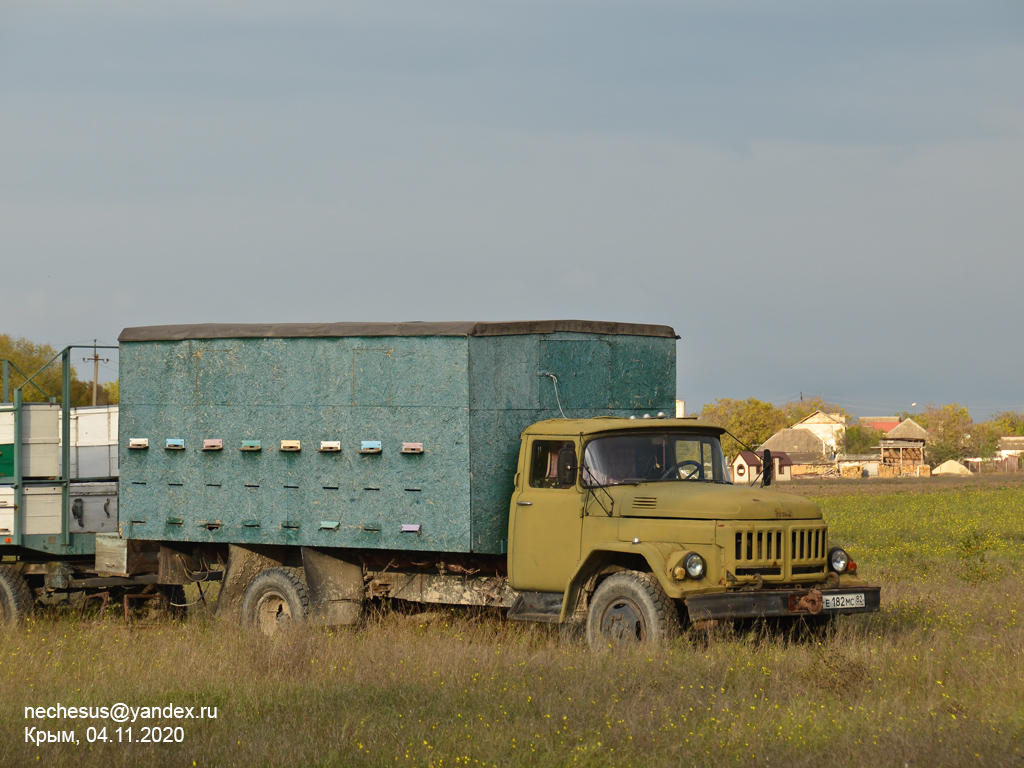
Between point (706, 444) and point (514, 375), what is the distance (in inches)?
83.8

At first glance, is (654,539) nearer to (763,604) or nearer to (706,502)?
(706,502)

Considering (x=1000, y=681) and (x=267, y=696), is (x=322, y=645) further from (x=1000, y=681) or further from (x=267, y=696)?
(x=1000, y=681)

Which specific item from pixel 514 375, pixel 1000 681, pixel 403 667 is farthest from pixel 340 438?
pixel 1000 681

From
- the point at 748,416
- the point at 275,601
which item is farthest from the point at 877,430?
the point at 275,601

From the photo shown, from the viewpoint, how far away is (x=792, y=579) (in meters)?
10.4

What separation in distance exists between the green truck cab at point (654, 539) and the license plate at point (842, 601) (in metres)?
0.01

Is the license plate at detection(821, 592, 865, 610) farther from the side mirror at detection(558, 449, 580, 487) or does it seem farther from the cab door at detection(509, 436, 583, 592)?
the side mirror at detection(558, 449, 580, 487)

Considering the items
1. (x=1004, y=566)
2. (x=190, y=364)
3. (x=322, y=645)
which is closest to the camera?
(x=322, y=645)

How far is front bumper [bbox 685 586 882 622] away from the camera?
980cm

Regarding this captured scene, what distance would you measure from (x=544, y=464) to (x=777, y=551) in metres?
2.52

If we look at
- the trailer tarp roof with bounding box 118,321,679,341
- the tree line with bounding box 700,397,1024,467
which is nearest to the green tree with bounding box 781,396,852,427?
the tree line with bounding box 700,397,1024,467

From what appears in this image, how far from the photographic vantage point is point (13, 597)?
14133mm

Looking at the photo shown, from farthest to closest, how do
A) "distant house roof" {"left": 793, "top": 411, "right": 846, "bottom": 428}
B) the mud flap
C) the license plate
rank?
"distant house roof" {"left": 793, "top": 411, "right": 846, "bottom": 428}, the mud flap, the license plate

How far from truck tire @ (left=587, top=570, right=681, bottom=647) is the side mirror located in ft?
3.65
